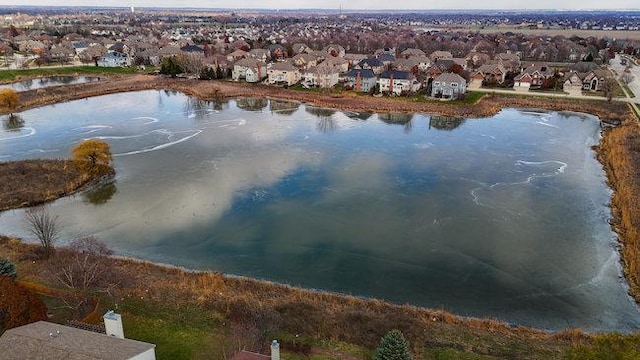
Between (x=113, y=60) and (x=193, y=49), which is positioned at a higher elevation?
(x=193, y=49)

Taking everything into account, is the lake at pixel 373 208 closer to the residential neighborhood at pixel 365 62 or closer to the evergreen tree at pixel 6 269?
the evergreen tree at pixel 6 269

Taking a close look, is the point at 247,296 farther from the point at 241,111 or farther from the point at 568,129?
the point at 568,129

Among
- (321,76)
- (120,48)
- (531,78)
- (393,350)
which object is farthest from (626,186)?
(120,48)

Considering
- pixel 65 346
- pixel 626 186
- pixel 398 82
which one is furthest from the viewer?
pixel 398 82

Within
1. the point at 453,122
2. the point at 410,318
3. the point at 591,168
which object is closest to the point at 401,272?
the point at 410,318

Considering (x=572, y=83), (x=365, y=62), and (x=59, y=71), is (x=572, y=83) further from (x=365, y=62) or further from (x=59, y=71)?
(x=59, y=71)

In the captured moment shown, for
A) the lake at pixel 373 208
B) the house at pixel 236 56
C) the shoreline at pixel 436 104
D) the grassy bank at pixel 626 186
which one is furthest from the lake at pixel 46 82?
the grassy bank at pixel 626 186
